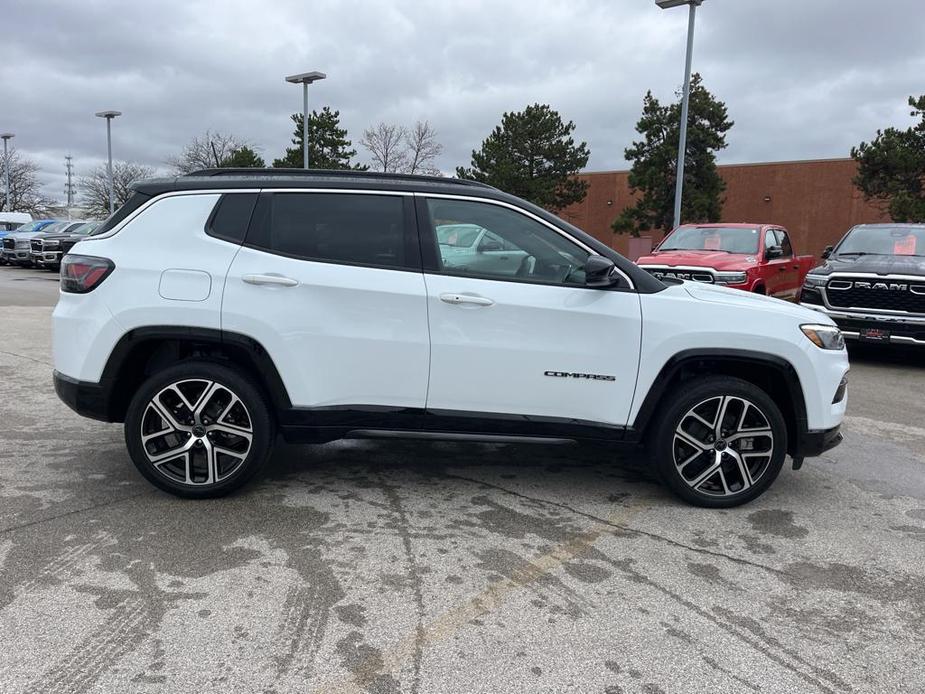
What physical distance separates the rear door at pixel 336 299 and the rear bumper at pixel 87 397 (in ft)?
2.74

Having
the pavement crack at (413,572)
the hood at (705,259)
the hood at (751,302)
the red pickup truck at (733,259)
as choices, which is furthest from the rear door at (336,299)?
the hood at (705,259)

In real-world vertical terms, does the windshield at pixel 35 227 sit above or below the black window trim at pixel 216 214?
above

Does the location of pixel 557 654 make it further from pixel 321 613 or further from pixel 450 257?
pixel 450 257

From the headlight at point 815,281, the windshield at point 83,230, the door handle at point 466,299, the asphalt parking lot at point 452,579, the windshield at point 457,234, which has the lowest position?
the asphalt parking lot at point 452,579

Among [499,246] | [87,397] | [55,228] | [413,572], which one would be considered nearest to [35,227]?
[55,228]

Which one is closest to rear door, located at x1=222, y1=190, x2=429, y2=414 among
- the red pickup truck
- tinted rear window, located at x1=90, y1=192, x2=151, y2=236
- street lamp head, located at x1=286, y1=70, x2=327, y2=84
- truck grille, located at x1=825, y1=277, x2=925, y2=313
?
tinted rear window, located at x1=90, y1=192, x2=151, y2=236

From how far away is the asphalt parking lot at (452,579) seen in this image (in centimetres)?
259

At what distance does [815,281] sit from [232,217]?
8050 millimetres

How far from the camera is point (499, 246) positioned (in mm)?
4109

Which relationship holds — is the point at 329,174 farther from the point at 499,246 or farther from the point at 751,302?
the point at 751,302

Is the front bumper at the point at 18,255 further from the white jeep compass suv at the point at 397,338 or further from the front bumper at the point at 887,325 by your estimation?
the front bumper at the point at 887,325

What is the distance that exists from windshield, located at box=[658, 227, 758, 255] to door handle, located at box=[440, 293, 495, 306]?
27.6ft

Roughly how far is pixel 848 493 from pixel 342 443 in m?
3.47

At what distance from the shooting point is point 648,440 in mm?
4199
